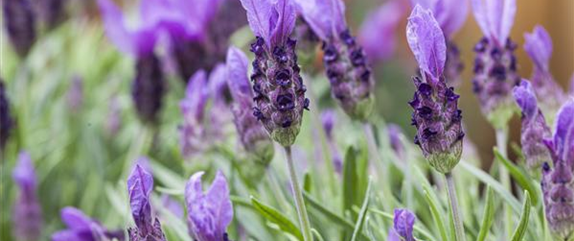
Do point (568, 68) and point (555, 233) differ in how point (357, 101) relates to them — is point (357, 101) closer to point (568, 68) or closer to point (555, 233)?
point (555, 233)

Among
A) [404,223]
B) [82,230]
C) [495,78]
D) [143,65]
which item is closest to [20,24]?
[143,65]

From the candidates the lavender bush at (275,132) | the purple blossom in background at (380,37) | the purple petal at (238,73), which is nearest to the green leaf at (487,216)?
the lavender bush at (275,132)

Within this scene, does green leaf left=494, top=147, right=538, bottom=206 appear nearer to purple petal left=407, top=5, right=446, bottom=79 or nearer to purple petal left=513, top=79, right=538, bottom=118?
purple petal left=513, top=79, right=538, bottom=118

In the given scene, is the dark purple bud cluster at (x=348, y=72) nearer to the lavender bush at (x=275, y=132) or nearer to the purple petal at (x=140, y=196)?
A: the lavender bush at (x=275, y=132)

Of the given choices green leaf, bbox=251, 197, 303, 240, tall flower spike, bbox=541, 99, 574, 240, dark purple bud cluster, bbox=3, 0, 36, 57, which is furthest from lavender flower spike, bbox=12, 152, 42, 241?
tall flower spike, bbox=541, 99, 574, 240

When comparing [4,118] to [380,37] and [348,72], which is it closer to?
[348,72]
